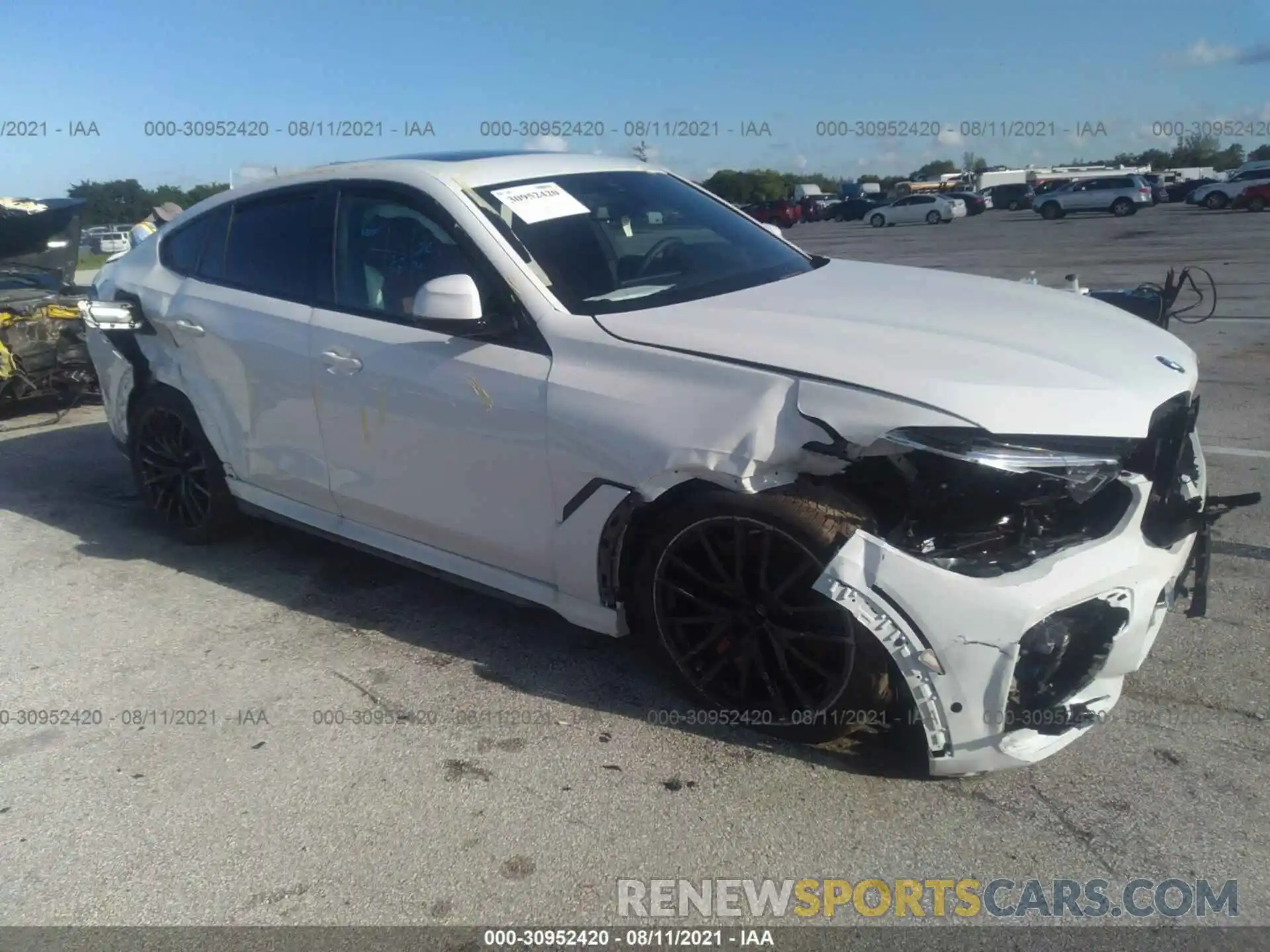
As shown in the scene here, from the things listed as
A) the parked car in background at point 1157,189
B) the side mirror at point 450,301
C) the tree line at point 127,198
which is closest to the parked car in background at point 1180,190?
the parked car in background at point 1157,189

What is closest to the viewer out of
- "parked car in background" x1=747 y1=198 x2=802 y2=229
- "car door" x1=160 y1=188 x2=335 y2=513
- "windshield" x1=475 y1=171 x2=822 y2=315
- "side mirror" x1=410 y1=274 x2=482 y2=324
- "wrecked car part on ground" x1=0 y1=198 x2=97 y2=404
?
"side mirror" x1=410 y1=274 x2=482 y2=324

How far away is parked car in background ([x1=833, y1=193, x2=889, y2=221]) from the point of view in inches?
2111

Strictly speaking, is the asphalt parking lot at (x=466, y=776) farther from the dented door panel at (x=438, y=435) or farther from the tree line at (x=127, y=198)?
the tree line at (x=127, y=198)

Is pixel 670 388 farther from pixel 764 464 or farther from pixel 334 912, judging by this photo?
pixel 334 912

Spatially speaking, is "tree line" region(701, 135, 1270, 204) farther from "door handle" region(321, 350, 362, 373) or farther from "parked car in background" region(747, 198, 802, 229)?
"door handle" region(321, 350, 362, 373)

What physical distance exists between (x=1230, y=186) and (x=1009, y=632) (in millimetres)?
45116

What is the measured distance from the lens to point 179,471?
5.19 meters

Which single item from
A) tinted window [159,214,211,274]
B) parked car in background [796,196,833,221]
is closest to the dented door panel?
tinted window [159,214,211,274]

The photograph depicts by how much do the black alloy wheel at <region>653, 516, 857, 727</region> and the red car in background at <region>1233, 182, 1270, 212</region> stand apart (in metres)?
43.3

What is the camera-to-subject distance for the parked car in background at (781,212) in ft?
157

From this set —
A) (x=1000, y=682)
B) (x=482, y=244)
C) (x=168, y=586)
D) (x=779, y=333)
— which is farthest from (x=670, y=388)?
(x=168, y=586)

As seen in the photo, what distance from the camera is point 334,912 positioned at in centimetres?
271

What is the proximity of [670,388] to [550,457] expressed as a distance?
0.50 m

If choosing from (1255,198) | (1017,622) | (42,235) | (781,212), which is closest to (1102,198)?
(1255,198)
